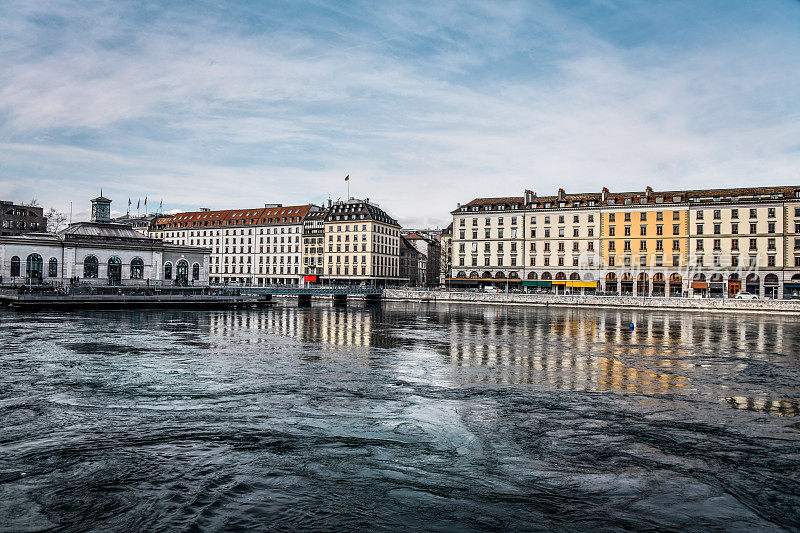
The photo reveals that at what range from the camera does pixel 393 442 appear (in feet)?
47.2

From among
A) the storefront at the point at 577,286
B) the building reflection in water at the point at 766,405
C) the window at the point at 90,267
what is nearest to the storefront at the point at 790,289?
the storefront at the point at 577,286

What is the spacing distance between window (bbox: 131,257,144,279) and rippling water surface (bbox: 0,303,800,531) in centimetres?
6243

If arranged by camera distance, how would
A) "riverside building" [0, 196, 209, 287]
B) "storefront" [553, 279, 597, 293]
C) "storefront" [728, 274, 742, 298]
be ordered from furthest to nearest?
"storefront" [553, 279, 597, 293] < "storefront" [728, 274, 742, 298] < "riverside building" [0, 196, 209, 287]

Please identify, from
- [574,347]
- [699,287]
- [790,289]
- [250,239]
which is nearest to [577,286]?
[699,287]

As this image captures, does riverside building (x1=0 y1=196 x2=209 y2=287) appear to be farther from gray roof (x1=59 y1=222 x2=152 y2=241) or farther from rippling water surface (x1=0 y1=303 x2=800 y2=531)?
rippling water surface (x1=0 y1=303 x2=800 y2=531)

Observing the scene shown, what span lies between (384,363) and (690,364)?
14052mm

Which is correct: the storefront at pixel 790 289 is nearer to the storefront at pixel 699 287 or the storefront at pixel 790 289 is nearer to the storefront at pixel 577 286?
the storefront at pixel 699 287

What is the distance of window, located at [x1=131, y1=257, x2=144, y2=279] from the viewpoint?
87.6m

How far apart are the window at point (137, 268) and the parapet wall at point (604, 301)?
4123cm

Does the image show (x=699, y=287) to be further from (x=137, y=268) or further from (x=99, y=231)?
(x=99, y=231)

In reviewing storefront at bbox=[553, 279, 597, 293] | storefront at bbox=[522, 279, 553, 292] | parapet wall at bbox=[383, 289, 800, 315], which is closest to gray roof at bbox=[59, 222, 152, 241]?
parapet wall at bbox=[383, 289, 800, 315]

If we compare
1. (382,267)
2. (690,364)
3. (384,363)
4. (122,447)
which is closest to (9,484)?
(122,447)

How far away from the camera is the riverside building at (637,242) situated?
306 feet

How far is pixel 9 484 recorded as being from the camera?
11344 mm
